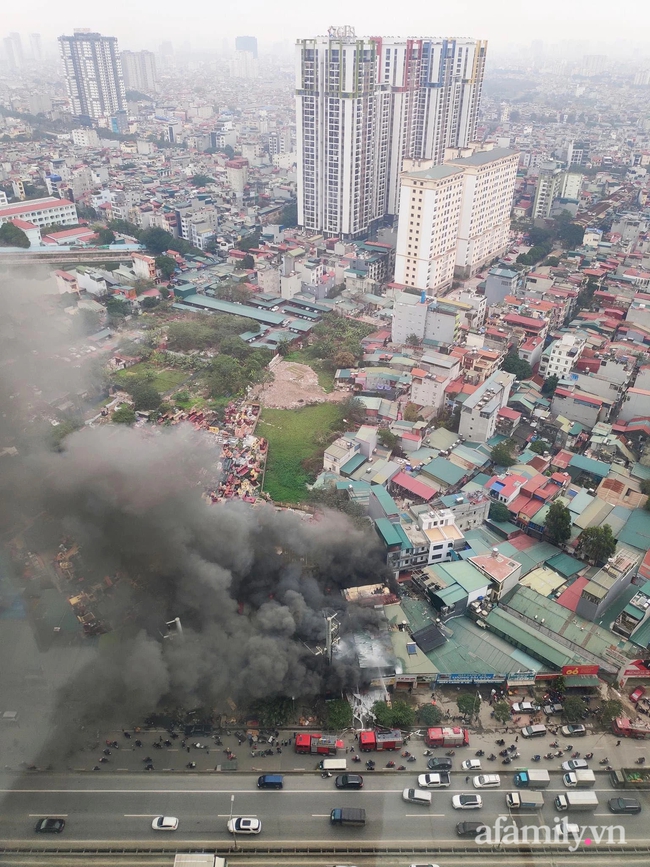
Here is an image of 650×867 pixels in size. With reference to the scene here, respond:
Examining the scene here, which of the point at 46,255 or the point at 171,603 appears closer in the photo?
the point at 171,603

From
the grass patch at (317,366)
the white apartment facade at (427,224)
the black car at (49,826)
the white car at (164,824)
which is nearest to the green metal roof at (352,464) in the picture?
the grass patch at (317,366)

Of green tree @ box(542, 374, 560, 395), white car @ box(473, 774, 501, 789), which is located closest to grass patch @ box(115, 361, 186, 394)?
green tree @ box(542, 374, 560, 395)

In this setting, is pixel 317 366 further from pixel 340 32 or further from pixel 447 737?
pixel 340 32

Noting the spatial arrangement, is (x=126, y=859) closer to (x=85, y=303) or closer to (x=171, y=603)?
(x=171, y=603)

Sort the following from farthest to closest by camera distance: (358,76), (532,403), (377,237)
Answer: (377,237), (358,76), (532,403)

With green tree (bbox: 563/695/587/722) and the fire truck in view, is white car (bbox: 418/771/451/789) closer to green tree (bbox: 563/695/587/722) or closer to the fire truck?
the fire truck

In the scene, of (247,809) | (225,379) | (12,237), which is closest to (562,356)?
(225,379)

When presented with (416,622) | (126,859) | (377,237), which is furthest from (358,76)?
(126,859)
